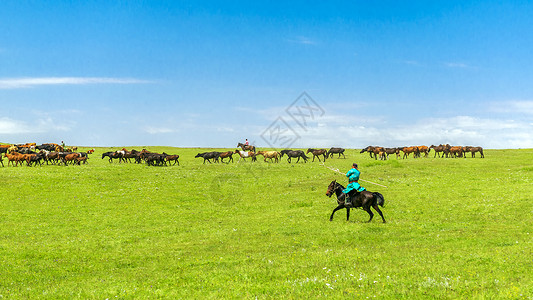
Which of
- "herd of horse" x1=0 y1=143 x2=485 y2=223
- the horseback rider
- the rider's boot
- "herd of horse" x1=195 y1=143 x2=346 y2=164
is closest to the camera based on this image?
the horseback rider

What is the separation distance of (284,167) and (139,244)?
33.7 m

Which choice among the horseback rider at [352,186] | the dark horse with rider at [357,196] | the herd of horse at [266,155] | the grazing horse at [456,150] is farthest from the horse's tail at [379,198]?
the grazing horse at [456,150]

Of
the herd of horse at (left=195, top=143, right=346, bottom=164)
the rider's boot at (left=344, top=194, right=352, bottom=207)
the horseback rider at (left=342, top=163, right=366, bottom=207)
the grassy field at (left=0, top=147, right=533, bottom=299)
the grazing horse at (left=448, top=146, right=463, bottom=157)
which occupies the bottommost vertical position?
the grassy field at (left=0, top=147, right=533, bottom=299)

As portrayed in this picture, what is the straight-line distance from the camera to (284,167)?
51.2 m

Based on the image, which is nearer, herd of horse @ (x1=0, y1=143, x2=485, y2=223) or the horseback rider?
the horseback rider

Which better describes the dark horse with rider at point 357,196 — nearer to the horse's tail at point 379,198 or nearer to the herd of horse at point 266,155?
the horse's tail at point 379,198

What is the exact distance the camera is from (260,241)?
59.2 ft

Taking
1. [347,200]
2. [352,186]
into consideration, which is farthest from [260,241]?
[352,186]

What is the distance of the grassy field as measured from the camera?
11109mm

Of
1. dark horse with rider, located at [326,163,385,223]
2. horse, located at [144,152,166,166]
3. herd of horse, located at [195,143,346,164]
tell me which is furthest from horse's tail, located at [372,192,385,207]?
horse, located at [144,152,166,166]

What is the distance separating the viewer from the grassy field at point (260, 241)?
11.1 m

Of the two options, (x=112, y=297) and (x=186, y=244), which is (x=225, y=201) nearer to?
(x=186, y=244)

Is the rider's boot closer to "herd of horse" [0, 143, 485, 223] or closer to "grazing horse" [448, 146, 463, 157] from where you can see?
"herd of horse" [0, 143, 485, 223]

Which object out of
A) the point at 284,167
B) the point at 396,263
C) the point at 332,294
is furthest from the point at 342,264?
the point at 284,167
